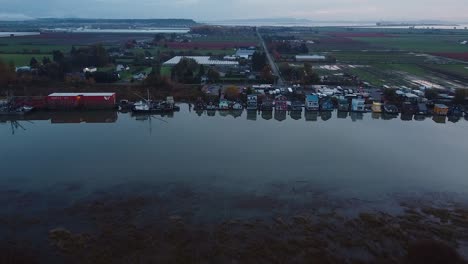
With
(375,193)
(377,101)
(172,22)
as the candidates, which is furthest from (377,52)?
(172,22)

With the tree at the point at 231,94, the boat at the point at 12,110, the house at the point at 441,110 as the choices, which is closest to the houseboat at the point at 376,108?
the house at the point at 441,110

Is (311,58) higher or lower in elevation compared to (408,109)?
higher

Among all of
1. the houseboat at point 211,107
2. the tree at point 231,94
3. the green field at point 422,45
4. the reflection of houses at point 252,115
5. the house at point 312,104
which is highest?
the green field at point 422,45

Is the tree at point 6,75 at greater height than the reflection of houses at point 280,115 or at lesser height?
greater

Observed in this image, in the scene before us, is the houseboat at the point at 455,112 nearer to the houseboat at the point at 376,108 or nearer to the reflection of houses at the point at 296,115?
the houseboat at the point at 376,108

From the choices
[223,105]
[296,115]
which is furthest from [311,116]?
[223,105]

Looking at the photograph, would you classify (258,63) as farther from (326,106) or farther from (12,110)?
(12,110)

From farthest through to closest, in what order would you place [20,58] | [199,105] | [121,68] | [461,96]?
[20,58]
[121,68]
[461,96]
[199,105]

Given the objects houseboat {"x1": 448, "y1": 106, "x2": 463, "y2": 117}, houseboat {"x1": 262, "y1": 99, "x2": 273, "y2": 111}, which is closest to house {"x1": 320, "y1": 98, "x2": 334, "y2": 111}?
houseboat {"x1": 262, "y1": 99, "x2": 273, "y2": 111}

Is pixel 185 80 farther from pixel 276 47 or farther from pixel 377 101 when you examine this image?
pixel 276 47
